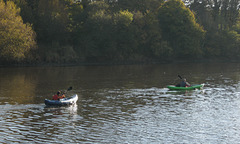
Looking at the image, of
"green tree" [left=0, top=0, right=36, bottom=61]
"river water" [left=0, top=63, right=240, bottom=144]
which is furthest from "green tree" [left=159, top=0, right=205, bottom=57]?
"river water" [left=0, top=63, right=240, bottom=144]

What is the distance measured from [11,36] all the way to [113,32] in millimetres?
33116

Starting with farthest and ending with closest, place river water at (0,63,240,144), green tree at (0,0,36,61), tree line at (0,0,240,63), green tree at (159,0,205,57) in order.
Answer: green tree at (159,0,205,57) < tree line at (0,0,240,63) < green tree at (0,0,36,61) < river water at (0,63,240,144)

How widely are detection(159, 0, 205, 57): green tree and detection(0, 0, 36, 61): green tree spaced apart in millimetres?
47835

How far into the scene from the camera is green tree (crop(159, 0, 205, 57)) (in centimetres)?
10569

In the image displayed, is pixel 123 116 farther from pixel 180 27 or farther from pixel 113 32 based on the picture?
pixel 180 27

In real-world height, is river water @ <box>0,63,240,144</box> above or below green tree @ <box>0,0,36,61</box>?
below

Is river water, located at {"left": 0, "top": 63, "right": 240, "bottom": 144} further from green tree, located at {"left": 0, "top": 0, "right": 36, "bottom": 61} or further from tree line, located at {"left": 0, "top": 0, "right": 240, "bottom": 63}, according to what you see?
tree line, located at {"left": 0, "top": 0, "right": 240, "bottom": 63}

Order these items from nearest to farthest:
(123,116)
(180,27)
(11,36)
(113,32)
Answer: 1. (123,116)
2. (11,36)
3. (113,32)
4. (180,27)

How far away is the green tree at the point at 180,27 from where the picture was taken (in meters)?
106

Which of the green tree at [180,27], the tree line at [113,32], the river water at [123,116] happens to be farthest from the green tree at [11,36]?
the green tree at [180,27]

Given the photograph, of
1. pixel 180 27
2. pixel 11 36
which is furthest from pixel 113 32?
pixel 11 36

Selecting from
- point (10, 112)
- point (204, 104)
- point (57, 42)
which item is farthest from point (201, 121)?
point (57, 42)

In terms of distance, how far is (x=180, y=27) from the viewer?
106 meters

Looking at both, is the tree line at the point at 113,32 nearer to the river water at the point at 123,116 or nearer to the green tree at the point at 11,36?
the green tree at the point at 11,36
